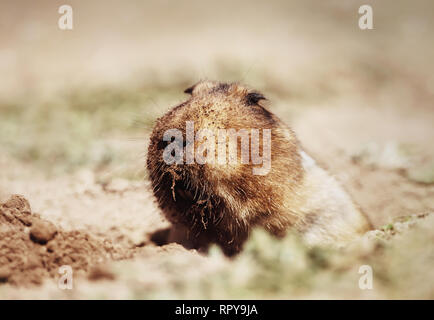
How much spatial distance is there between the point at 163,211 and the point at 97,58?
17.7 feet

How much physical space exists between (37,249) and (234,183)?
4.53 feet

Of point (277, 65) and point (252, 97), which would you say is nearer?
point (252, 97)

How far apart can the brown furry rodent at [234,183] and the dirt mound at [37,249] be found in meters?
0.60

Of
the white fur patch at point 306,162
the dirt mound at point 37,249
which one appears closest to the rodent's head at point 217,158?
the white fur patch at point 306,162

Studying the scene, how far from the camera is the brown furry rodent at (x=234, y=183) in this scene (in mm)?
2621

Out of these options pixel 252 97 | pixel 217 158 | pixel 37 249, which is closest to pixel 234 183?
pixel 217 158

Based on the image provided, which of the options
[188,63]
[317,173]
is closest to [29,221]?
[317,173]

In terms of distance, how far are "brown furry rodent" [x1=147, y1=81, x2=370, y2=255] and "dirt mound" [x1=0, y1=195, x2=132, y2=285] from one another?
60cm

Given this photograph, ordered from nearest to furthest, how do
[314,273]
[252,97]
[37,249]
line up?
[314,273], [37,249], [252,97]

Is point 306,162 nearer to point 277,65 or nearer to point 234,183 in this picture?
point 234,183

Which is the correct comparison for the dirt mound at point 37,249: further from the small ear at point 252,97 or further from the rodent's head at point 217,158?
the small ear at point 252,97

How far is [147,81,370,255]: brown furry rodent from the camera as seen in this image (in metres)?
2.62

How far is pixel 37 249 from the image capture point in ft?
8.92
